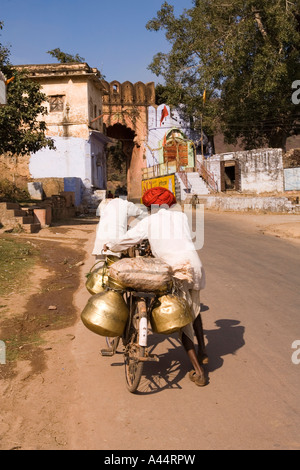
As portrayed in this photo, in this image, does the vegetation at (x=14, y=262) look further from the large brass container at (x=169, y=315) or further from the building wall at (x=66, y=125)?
the building wall at (x=66, y=125)

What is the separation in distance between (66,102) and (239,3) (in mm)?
12204

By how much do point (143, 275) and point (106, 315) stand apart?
0.46 metres

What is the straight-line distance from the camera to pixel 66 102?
1258 inches

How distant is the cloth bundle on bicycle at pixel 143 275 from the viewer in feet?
13.3

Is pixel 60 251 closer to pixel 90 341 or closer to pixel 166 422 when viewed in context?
pixel 90 341

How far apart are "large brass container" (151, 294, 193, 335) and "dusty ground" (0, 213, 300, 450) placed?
0.96m

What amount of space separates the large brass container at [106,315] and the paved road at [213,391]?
0.59 metres

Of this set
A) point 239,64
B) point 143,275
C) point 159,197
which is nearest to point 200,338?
point 143,275

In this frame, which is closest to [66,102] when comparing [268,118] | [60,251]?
[268,118]

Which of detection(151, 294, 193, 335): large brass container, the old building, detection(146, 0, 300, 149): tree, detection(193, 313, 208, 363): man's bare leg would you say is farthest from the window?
detection(151, 294, 193, 335): large brass container

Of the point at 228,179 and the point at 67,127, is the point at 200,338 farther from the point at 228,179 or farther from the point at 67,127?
Answer: the point at 228,179

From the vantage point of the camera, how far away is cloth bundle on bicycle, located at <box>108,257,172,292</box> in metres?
4.05

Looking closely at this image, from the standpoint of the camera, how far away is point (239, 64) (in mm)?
28719

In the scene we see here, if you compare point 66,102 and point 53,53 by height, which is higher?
point 53,53
